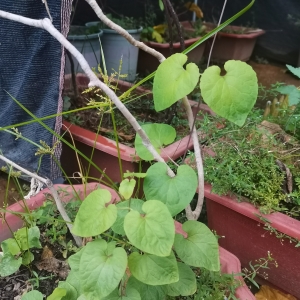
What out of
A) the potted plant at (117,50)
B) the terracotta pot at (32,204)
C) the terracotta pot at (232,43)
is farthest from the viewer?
the terracotta pot at (232,43)

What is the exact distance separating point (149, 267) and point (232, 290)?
238mm

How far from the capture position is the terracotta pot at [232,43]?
265 cm

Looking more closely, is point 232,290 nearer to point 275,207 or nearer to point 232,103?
point 275,207

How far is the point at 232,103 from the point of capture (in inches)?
21.1

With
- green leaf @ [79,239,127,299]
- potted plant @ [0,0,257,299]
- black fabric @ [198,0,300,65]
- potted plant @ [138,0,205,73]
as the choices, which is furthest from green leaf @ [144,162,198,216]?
black fabric @ [198,0,300,65]

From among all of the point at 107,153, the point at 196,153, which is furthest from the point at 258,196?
the point at 107,153

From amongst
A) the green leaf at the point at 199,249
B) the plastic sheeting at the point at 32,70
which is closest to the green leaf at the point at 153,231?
the green leaf at the point at 199,249

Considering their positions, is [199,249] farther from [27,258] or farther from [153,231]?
[27,258]

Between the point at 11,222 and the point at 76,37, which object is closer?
the point at 11,222

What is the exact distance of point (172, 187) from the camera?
620 mm

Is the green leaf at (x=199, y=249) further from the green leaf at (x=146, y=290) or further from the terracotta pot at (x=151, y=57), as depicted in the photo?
the terracotta pot at (x=151, y=57)

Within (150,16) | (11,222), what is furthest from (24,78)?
(150,16)

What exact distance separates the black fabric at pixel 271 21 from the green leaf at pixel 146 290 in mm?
2535

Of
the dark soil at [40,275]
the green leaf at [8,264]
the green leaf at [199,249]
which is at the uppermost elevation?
the green leaf at [199,249]
